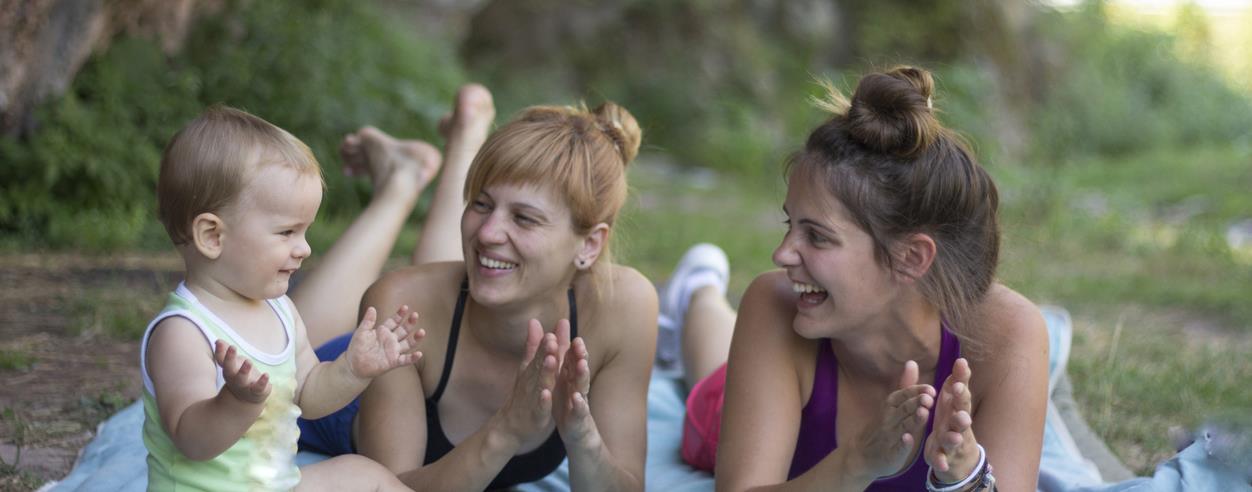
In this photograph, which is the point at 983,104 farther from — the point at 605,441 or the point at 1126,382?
the point at 605,441

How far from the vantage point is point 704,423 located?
133 inches

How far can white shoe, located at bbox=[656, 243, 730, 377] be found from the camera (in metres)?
4.29

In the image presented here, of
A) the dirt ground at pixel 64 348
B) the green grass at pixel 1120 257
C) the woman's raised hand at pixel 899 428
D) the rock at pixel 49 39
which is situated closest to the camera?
the woman's raised hand at pixel 899 428

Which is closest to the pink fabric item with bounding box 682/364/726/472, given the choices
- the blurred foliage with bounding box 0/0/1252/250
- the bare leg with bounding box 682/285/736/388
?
the bare leg with bounding box 682/285/736/388

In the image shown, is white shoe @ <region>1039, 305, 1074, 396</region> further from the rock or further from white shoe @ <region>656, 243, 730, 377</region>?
the rock

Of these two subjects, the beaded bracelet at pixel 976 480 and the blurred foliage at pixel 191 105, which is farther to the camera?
the blurred foliage at pixel 191 105

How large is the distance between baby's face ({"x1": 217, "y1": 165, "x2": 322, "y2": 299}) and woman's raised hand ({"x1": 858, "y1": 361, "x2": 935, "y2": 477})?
1.11 m

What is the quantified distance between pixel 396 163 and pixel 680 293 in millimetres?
1110

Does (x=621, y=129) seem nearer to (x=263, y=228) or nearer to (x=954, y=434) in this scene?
(x=263, y=228)

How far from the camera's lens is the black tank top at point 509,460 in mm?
2875

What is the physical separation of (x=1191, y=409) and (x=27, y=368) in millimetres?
3763

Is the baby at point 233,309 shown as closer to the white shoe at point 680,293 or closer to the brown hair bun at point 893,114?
the brown hair bun at point 893,114

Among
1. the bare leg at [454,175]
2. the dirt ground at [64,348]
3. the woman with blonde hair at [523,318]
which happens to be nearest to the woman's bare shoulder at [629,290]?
the woman with blonde hair at [523,318]

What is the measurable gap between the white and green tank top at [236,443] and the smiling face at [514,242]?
52cm
